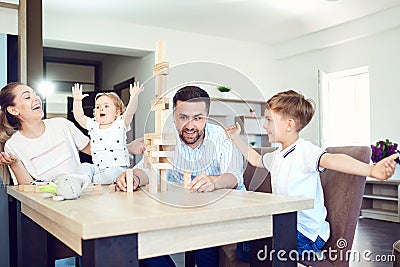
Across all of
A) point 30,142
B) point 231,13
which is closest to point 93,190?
point 30,142

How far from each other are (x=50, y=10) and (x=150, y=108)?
13.2 feet

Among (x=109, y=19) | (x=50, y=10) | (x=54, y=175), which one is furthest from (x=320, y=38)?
(x=54, y=175)

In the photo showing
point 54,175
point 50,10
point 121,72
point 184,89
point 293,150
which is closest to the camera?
point 184,89

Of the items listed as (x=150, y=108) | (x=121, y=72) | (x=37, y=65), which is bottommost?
(x=150, y=108)

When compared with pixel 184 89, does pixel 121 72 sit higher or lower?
higher

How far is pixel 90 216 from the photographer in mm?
854

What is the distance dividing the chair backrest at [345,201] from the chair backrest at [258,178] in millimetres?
297

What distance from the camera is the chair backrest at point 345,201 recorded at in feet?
4.33

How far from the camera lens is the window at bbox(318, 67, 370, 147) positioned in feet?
17.8

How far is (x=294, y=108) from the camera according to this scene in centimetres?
154

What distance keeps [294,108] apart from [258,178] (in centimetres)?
34

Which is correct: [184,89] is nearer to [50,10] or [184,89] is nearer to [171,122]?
[171,122]

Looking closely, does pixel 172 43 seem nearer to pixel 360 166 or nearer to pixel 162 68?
pixel 162 68

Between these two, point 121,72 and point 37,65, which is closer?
point 37,65
